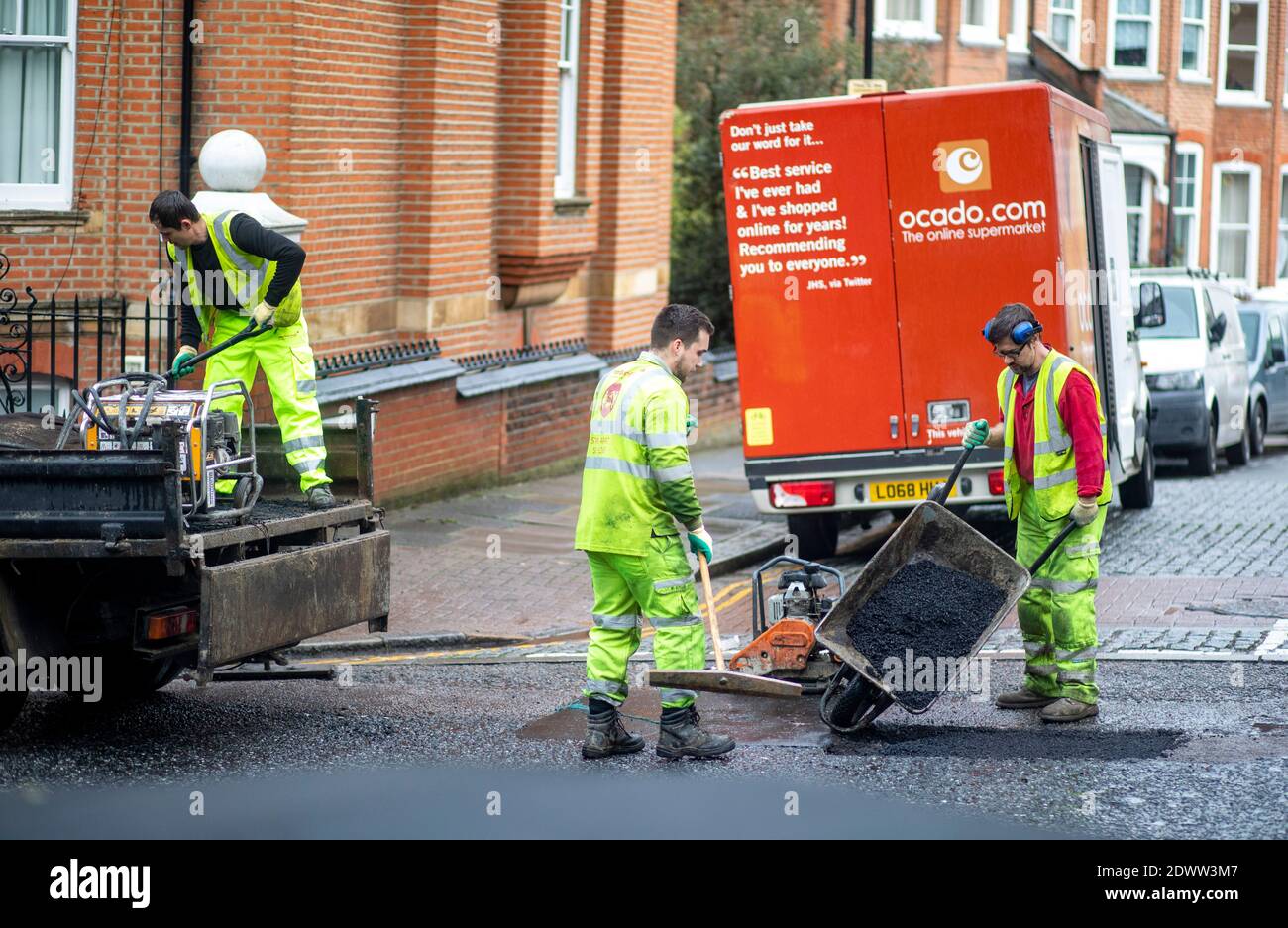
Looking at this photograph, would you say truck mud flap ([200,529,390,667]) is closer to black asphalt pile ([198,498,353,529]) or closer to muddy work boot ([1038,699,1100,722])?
black asphalt pile ([198,498,353,529])

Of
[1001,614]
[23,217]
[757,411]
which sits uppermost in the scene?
[23,217]

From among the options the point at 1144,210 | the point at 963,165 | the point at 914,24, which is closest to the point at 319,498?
the point at 963,165

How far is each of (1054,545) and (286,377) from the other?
139 inches

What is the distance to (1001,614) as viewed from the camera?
7672 millimetres

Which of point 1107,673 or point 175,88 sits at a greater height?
point 175,88

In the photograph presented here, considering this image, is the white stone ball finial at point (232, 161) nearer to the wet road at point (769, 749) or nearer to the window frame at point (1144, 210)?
the wet road at point (769, 749)

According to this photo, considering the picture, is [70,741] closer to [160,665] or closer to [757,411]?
[160,665]

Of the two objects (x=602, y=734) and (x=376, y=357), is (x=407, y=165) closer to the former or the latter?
(x=376, y=357)

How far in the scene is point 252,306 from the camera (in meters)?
8.61

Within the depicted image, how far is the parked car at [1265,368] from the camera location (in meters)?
20.7

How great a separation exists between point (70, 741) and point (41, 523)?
1.03m

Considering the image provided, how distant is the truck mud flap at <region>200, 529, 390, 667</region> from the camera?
23.1 feet

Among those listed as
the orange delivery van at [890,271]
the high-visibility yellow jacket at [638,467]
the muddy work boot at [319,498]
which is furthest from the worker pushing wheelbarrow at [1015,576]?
the orange delivery van at [890,271]

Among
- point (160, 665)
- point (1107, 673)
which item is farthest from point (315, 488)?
point (1107, 673)
